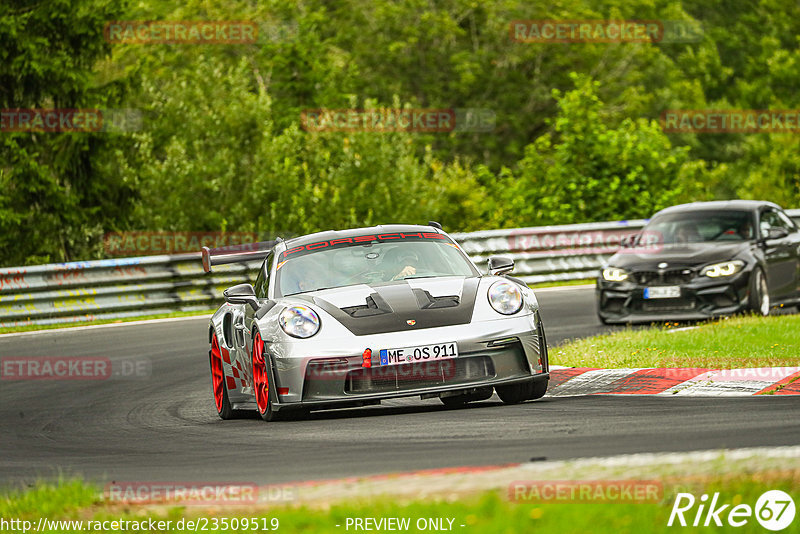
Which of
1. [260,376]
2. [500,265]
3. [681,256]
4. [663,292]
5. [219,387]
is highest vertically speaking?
[500,265]

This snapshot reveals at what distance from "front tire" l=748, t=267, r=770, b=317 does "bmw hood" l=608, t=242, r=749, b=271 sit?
1.17 ft

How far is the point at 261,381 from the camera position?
9.33 m

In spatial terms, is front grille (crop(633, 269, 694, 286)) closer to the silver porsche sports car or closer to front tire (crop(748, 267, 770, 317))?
front tire (crop(748, 267, 770, 317))

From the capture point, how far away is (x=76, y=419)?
10.5 metres

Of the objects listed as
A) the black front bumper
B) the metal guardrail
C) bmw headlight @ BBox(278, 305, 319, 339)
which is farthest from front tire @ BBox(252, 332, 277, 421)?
the metal guardrail

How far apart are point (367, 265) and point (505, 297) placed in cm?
133

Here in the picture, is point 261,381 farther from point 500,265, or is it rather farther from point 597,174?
point 597,174

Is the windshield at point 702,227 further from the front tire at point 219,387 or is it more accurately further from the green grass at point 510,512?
the green grass at point 510,512

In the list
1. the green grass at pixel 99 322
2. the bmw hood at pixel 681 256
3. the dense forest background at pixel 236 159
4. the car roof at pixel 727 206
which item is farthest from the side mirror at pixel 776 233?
the dense forest background at pixel 236 159

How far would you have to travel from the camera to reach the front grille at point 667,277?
1548cm

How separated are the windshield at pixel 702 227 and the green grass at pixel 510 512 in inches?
445

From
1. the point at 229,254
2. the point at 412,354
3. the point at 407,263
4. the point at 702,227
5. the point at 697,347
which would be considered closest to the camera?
the point at 412,354

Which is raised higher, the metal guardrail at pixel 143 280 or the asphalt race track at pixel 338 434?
the asphalt race track at pixel 338 434

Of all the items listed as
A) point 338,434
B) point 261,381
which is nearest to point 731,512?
point 338,434
